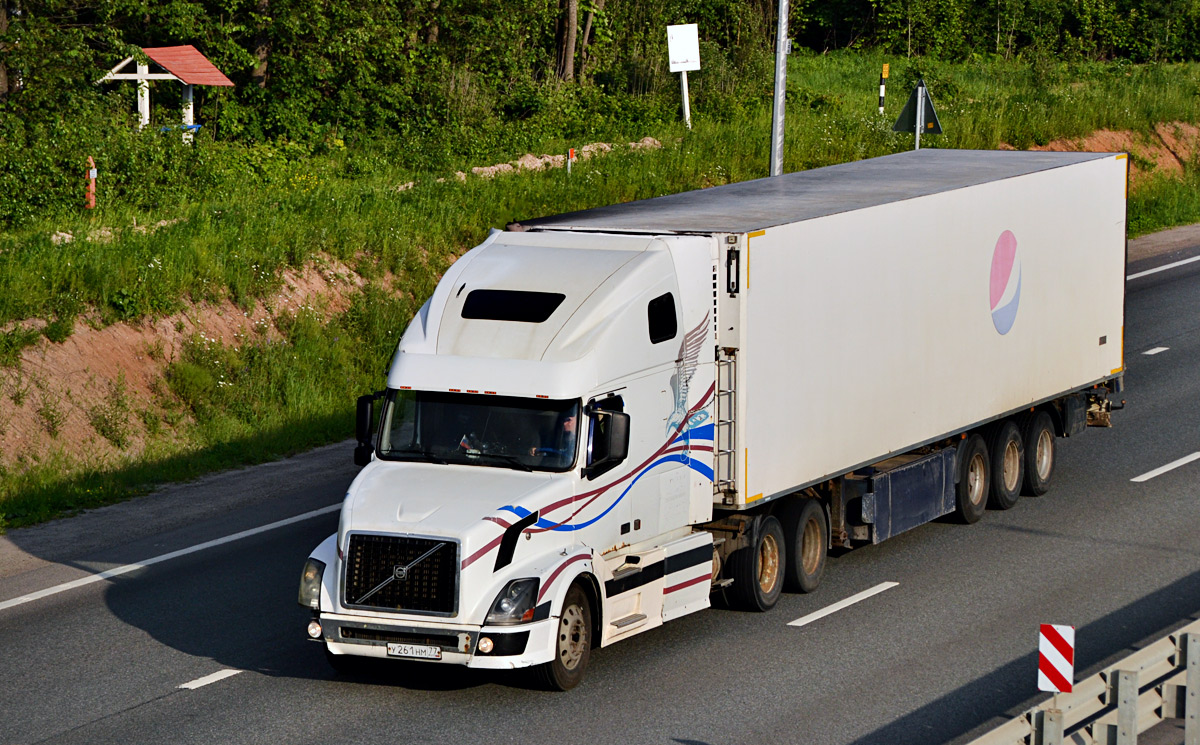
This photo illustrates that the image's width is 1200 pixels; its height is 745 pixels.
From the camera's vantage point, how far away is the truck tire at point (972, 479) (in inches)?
679

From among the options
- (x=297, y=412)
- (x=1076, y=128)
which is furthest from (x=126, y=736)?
(x=1076, y=128)

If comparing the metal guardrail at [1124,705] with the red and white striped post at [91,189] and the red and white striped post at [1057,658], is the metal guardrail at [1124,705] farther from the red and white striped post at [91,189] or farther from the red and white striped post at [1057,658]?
the red and white striped post at [91,189]

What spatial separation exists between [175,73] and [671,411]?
80.9 ft

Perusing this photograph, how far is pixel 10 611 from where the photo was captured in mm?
14258

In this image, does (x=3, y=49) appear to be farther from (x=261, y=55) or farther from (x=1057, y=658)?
(x=1057, y=658)

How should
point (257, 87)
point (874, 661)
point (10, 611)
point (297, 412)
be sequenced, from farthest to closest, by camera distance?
point (257, 87), point (297, 412), point (10, 611), point (874, 661)

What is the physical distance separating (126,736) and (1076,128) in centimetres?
3295

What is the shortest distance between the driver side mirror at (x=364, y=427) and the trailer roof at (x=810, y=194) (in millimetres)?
2195

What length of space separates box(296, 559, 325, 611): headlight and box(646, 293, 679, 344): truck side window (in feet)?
10.4

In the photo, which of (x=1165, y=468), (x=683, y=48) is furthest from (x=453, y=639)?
(x=683, y=48)

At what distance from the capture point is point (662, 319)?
509 inches

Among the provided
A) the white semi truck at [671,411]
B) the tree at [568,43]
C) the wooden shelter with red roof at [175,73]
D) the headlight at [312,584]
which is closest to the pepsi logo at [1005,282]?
the white semi truck at [671,411]

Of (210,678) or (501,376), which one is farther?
(210,678)

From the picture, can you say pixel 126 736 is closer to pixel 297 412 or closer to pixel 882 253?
pixel 882 253
